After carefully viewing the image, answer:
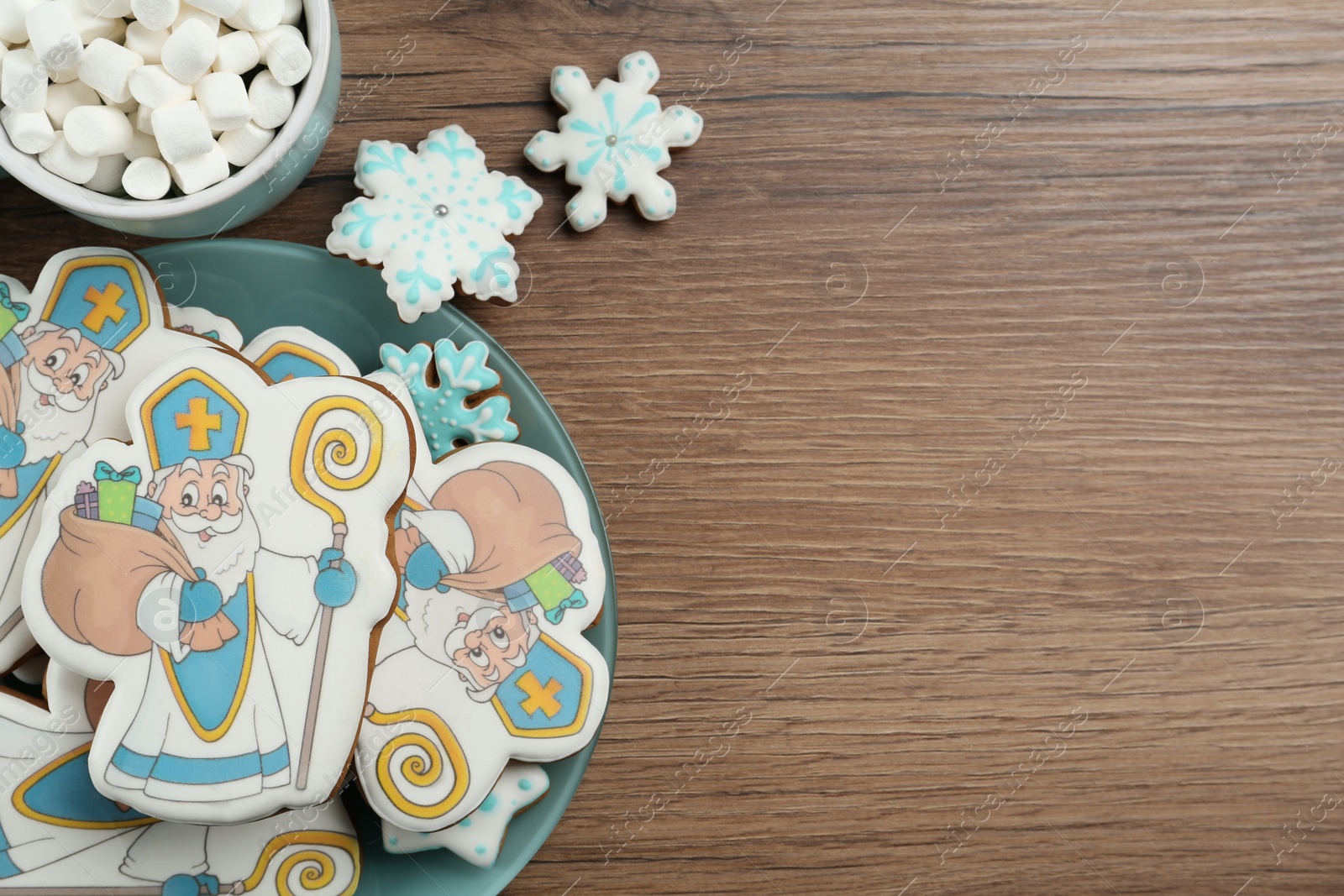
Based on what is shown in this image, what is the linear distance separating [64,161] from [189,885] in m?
0.53

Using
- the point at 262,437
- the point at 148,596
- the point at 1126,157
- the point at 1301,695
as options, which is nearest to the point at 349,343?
the point at 262,437

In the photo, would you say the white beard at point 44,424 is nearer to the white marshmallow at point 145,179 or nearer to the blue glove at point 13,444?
the blue glove at point 13,444

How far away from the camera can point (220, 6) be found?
2.04 feet

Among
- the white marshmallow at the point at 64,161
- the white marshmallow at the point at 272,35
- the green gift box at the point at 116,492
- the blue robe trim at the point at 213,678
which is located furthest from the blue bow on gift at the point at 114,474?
the white marshmallow at the point at 272,35

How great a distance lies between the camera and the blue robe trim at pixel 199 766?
570 mm

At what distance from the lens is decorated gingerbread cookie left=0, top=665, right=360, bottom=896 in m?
0.63

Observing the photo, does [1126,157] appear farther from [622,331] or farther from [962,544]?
[622,331]

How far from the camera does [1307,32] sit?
0.94 meters

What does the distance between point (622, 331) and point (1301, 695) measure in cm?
79

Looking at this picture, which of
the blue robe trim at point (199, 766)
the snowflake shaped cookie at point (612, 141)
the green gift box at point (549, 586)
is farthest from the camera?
the snowflake shaped cookie at point (612, 141)

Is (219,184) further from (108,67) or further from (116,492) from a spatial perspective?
(116,492)

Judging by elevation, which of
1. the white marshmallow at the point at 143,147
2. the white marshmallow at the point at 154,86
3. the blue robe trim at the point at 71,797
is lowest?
the blue robe trim at the point at 71,797

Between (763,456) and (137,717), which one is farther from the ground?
(763,456)

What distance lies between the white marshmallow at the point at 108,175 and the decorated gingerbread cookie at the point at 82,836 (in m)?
0.35
